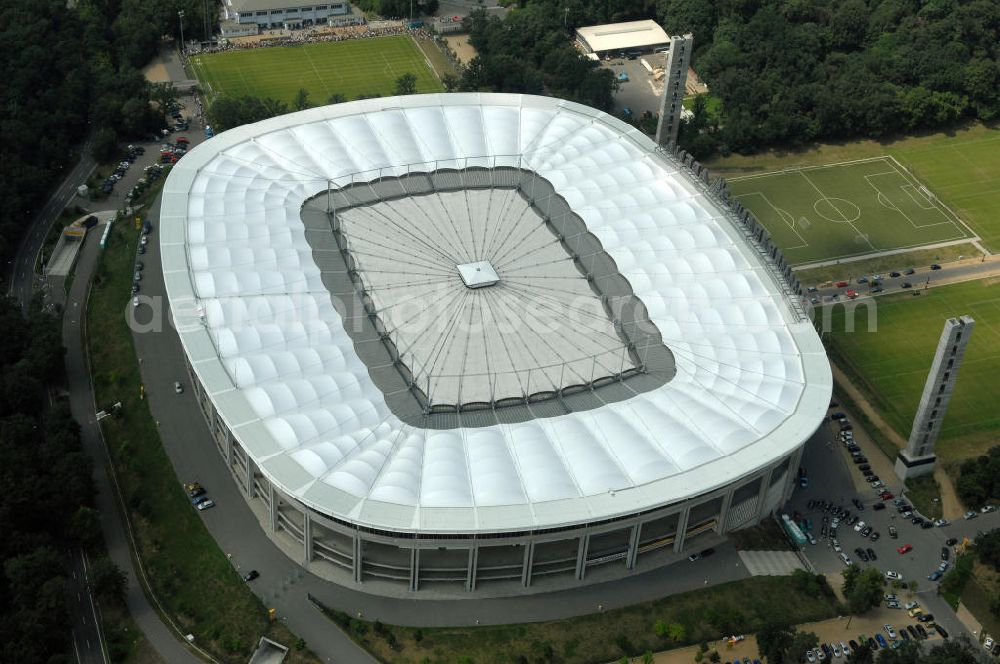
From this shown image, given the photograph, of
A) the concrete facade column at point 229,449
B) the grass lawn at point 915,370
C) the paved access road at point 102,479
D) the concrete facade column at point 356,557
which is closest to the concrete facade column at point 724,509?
the grass lawn at point 915,370

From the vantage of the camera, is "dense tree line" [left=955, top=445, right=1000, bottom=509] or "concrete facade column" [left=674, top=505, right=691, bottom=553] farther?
"dense tree line" [left=955, top=445, right=1000, bottom=509]

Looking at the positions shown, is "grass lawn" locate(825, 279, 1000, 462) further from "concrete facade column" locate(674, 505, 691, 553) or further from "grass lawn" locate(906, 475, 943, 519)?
"concrete facade column" locate(674, 505, 691, 553)

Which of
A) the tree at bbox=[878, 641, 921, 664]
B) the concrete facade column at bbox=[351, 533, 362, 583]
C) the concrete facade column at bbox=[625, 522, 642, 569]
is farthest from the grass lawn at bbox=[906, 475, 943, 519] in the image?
the concrete facade column at bbox=[351, 533, 362, 583]

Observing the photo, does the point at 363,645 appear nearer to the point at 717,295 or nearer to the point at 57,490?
the point at 57,490

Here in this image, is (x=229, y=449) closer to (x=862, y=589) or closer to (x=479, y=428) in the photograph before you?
(x=479, y=428)

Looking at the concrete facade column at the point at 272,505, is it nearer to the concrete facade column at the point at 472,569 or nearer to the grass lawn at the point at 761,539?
the concrete facade column at the point at 472,569

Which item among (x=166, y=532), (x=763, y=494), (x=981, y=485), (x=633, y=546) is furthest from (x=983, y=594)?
(x=166, y=532)
